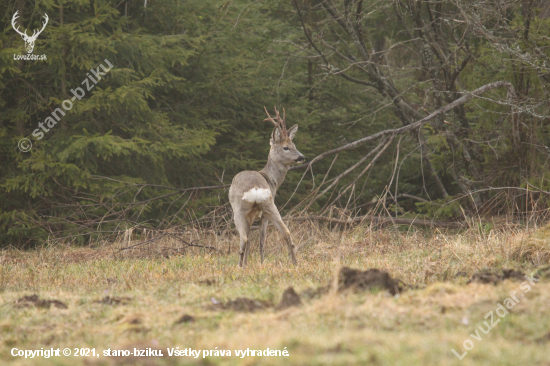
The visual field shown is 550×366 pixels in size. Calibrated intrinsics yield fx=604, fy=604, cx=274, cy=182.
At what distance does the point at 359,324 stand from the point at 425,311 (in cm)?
58

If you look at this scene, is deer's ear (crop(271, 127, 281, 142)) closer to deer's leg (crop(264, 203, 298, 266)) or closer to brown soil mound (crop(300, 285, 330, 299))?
deer's leg (crop(264, 203, 298, 266))

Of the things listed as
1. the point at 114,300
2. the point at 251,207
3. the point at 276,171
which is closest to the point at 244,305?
the point at 114,300

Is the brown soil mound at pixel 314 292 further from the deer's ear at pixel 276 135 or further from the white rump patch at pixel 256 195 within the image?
the deer's ear at pixel 276 135

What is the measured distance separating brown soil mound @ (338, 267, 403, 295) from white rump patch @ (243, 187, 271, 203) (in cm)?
254

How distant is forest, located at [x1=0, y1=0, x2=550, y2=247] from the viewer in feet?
37.7

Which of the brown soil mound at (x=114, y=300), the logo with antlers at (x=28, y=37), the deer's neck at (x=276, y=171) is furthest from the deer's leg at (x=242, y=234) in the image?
the logo with antlers at (x=28, y=37)

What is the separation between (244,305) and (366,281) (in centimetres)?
111

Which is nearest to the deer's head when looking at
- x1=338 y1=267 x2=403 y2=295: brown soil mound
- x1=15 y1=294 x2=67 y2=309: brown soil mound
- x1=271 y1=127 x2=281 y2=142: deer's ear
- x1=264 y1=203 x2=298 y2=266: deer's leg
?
x1=271 y1=127 x2=281 y2=142: deer's ear

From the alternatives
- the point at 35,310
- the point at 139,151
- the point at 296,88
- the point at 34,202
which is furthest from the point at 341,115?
the point at 35,310

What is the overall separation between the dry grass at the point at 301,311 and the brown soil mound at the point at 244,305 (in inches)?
3.2

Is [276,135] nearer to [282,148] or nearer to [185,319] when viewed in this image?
[282,148]

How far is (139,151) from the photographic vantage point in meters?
12.1

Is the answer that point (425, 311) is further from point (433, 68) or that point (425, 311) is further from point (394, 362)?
point (433, 68)

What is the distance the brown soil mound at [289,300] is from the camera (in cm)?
486
